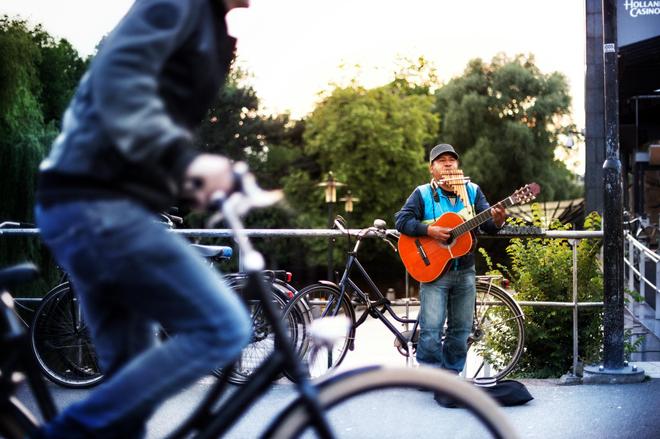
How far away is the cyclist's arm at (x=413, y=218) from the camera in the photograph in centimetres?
660

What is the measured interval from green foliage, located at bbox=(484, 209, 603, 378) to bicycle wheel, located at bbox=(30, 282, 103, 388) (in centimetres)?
401

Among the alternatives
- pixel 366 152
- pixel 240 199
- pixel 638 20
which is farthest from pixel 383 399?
pixel 366 152

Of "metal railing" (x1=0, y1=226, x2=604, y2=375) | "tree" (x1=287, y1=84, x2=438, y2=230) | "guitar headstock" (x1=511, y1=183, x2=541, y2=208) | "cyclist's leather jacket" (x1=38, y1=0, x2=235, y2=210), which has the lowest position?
"metal railing" (x1=0, y1=226, x2=604, y2=375)

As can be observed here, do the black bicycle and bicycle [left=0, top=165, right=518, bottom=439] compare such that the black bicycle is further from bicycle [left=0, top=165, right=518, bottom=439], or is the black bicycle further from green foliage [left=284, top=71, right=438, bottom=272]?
green foliage [left=284, top=71, right=438, bottom=272]

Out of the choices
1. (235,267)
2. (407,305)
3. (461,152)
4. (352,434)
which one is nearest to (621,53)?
(407,305)

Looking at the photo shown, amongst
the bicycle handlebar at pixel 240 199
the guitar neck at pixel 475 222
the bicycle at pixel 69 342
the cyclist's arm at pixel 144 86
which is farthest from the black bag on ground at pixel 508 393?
the cyclist's arm at pixel 144 86

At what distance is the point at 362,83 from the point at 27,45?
28349mm

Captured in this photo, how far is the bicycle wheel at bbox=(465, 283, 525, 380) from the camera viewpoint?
758cm

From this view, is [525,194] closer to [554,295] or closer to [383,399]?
[554,295]

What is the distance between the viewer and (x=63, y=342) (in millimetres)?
6867

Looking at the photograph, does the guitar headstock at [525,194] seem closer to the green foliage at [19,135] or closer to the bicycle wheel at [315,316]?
the bicycle wheel at [315,316]

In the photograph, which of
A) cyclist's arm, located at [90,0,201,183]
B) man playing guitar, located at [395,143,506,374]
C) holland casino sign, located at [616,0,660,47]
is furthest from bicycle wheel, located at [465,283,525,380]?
holland casino sign, located at [616,0,660,47]

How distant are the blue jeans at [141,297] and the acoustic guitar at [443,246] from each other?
162 inches

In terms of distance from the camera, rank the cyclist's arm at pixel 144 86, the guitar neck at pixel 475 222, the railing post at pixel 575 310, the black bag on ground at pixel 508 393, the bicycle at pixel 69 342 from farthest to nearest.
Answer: the railing post at pixel 575 310 < the bicycle at pixel 69 342 < the guitar neck at pixel 475 222 < the black bag on ground at pixel 508 393 < the cyclist's arm at pixel 144 86
